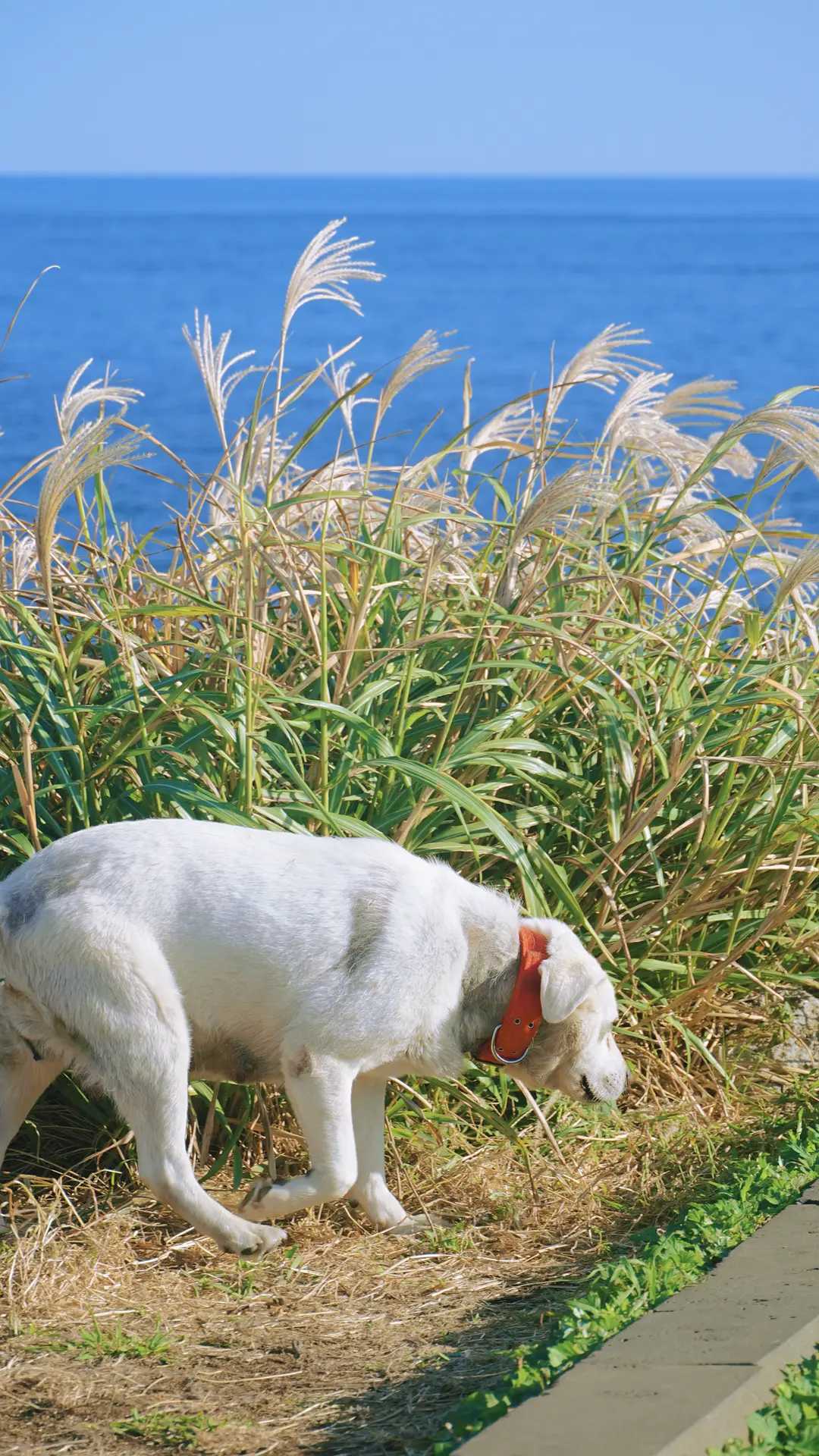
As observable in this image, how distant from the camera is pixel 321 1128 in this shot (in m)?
3.95

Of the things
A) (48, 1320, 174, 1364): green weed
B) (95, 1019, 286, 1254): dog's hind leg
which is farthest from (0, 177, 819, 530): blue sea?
(48, 1320, 174, 1364): green weed

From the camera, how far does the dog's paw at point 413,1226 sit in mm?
4359

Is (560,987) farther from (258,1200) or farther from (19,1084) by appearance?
(19,1084)

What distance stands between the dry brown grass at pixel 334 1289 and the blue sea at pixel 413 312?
7.68 feet

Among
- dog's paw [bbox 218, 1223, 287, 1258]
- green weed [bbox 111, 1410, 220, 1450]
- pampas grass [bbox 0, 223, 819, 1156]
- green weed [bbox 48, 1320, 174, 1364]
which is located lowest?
green weed [bbox 48, 1320, 174, 1364]

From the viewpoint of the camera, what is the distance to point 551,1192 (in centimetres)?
459

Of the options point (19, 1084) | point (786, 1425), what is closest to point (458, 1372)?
point (786, 1425)

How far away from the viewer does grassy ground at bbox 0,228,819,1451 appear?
4148mm

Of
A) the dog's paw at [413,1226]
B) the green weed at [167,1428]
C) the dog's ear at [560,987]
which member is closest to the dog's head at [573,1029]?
the dog's ear at [560,987]

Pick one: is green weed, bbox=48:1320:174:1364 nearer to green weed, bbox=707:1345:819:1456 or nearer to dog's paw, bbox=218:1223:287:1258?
dog's paw, bbox=218:1223:287:1258

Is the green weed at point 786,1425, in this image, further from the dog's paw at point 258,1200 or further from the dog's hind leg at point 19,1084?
the dog's hind leg at point 19,1084

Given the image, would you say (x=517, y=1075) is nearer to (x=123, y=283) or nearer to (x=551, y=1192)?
(x=551, y=1192)

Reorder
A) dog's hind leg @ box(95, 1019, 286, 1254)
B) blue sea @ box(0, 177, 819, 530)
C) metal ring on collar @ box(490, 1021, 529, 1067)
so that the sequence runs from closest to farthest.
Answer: dog's hind leg @ box(95, 1019, 286, 1254) < metal ring on collar @ box(490, 1021, 529, 1067) < blue sea @ box(0, 177, 819, 530)

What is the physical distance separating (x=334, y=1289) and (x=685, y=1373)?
134 cm
